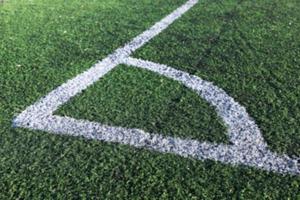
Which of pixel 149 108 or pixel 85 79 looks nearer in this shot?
pixel 149 108

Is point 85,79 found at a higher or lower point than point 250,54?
higher

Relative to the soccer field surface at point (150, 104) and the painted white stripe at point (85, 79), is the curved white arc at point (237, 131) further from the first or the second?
the painted white stripe at point (85, 79)

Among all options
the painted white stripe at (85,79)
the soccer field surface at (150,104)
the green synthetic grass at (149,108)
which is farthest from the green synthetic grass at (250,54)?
the green synthetic grass at (149,108)

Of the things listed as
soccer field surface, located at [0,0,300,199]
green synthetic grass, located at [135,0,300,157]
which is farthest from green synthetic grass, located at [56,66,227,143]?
green synthetic grass, located at [135,0,300,157]

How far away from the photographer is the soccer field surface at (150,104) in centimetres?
329

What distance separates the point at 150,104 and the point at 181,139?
58cm

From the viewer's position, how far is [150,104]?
4.18 meters

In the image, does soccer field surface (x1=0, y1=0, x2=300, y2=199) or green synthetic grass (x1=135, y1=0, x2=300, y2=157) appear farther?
green synthetic grass (x1=135, y1=0, x2=300, y2=157)

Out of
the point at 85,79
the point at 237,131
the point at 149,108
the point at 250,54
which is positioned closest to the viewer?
the point at 237,131

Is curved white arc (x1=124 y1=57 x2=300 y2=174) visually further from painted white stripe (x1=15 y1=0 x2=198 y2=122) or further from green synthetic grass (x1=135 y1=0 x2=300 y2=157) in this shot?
painted white stripe (x1=15 y1=0 x2=198 y2=122)

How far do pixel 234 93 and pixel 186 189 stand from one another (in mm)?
→ 1435

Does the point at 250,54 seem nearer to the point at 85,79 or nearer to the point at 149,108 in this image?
the point at 149,108

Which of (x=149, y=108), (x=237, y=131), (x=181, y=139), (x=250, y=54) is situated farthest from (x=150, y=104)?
(x=250, y=54)

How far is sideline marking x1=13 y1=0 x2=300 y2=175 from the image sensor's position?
11.5 feet
